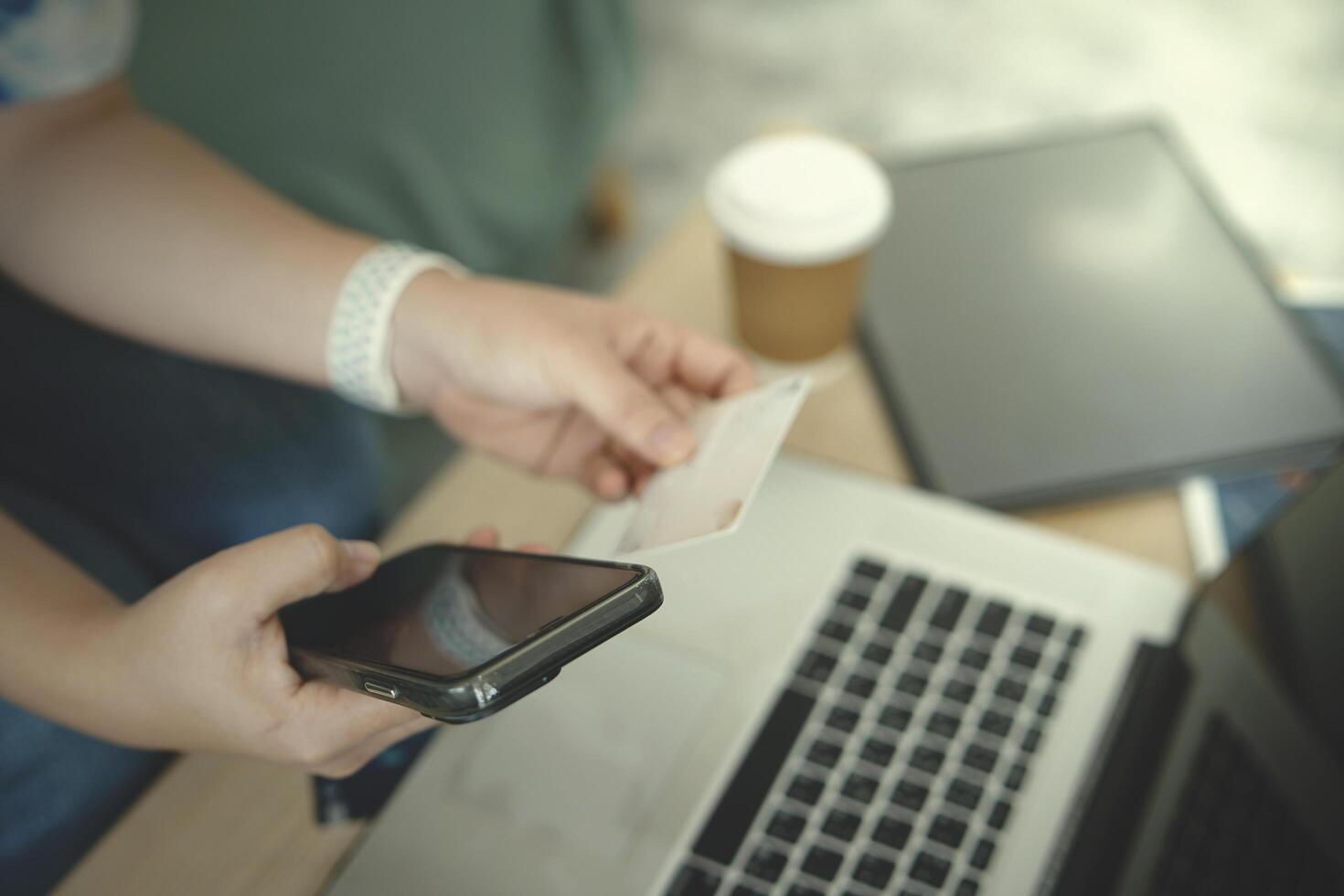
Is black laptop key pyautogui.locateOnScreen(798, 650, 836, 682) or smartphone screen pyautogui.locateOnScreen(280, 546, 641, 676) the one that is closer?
smartphone screen pyautogui.locateOnScreen(280, 546, 641, 676)

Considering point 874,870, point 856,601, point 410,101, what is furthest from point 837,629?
point 410,101

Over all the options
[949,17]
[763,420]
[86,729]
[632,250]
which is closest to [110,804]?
[86,729]

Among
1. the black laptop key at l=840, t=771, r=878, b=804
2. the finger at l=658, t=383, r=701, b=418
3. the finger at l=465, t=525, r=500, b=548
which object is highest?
the finger at l=465, t=525, r=500, b=548

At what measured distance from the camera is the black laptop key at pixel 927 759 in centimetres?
48

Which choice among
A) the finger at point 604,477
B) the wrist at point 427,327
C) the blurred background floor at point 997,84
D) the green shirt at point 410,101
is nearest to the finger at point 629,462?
the finger at point 604,477

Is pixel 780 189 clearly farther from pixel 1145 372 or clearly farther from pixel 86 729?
pixel 86 729

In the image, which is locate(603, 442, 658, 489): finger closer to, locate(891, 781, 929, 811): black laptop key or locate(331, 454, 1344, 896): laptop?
locate(331, 454, 1344, 896): laptop

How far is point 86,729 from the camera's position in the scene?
46 centimetres

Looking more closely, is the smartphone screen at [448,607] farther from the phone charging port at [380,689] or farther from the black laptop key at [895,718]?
the black laptop key at [895,718]

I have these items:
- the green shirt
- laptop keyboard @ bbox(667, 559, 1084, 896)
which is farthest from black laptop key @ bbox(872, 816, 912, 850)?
the green shirt

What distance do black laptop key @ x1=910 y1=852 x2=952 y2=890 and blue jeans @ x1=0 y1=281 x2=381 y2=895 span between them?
0.34m

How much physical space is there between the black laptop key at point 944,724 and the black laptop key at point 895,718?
0.4 inches

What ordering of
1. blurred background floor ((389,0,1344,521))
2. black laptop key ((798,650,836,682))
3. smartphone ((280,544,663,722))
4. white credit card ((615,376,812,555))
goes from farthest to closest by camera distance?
blurred background floor ((389,0,1344,521)) < black laptop key ((798,650,836,682)) < white credit card ((615,376,812,555)) < smartphone ((280,544,663,722))

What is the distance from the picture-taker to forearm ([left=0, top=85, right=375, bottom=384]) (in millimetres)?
594
